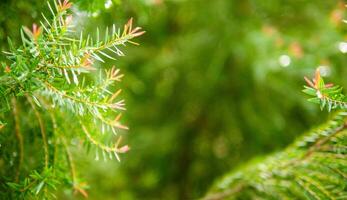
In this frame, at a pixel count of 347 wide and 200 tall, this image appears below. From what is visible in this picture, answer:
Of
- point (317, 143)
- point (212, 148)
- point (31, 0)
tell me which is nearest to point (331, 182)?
point (317, 143)

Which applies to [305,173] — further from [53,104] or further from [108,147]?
[53,104]

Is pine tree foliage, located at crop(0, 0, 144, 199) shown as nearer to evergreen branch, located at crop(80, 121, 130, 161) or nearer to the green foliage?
evergreen branch, located at crop(80, 121, 130, 161)

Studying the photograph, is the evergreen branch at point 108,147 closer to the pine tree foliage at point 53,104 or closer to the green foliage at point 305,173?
the pine tree foliage at point 53,104

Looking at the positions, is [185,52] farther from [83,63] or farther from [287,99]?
[83,63]

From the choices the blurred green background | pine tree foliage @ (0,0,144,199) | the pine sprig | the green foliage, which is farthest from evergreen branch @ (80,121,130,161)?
the blurred green background

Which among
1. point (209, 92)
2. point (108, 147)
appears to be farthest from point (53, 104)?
point (209, 92)

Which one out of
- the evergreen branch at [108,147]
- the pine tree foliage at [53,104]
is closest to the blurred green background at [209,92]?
the pine tree foliage at [53,104]
